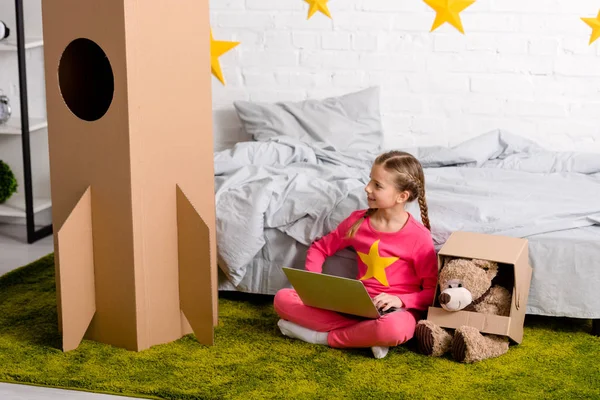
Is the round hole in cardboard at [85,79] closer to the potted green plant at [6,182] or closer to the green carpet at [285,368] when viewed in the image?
the green carpet at [285,368]

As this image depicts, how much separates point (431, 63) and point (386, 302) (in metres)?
1.75

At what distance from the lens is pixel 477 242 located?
8.05 feet

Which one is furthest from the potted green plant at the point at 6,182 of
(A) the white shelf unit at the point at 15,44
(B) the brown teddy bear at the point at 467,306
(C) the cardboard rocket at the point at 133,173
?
(B) the brown teddy bear at the point at 467,306

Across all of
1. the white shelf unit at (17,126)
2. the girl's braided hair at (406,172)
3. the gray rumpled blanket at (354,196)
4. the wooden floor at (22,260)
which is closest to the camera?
the wooden floor at (22,260)

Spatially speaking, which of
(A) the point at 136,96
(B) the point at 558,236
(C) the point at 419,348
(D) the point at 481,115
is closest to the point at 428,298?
(C) the point at 419,348

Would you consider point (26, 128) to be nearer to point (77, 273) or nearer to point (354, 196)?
point (77, 273)

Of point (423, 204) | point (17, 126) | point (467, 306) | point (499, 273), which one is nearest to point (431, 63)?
point (423, 204)

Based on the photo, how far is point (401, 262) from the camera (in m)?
2.49

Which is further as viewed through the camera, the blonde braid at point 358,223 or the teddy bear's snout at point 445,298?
the blonde braid at point 358,223

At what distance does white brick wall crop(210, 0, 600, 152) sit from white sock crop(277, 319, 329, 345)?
1658 mm

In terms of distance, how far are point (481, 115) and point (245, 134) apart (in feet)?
3.57

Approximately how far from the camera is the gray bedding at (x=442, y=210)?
2.49m

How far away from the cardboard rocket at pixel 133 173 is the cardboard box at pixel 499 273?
65 centimetres

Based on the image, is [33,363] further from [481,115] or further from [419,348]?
[481,115]
